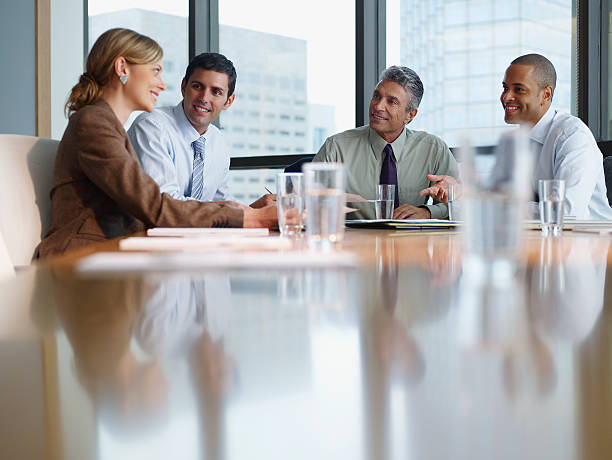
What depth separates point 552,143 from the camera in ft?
9.20

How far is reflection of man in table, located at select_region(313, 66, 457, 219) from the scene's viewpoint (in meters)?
2.99

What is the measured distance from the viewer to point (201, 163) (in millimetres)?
2811

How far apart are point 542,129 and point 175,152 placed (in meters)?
1.65

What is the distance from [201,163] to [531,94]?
62.8 inches

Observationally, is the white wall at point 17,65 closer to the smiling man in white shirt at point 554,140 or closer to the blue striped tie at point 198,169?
the blue striped tie at point 198,169

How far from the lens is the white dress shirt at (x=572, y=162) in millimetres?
2555

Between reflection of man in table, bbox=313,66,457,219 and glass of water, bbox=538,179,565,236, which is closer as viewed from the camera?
glass of water, bbox=538,179,565,236

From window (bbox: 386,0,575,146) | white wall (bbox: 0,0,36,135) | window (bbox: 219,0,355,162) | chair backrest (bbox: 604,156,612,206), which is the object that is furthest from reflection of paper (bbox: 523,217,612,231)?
white wall (bbox: 0,0,36,135)

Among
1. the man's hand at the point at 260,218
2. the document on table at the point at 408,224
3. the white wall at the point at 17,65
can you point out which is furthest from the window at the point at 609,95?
the white wall at the point at 17,65

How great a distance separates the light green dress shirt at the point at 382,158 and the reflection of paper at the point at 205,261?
216 centimetres

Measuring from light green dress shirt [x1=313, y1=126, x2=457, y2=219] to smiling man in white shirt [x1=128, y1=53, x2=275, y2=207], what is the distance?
538 millimetres

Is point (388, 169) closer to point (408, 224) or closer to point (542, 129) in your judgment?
point (542, 129)

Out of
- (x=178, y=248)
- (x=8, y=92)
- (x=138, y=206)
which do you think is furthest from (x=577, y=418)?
(x=8, y=92)

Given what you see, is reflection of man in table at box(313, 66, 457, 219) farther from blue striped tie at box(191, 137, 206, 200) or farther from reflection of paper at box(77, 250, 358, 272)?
reflection of paper at box(77, 250, 358, 272)
